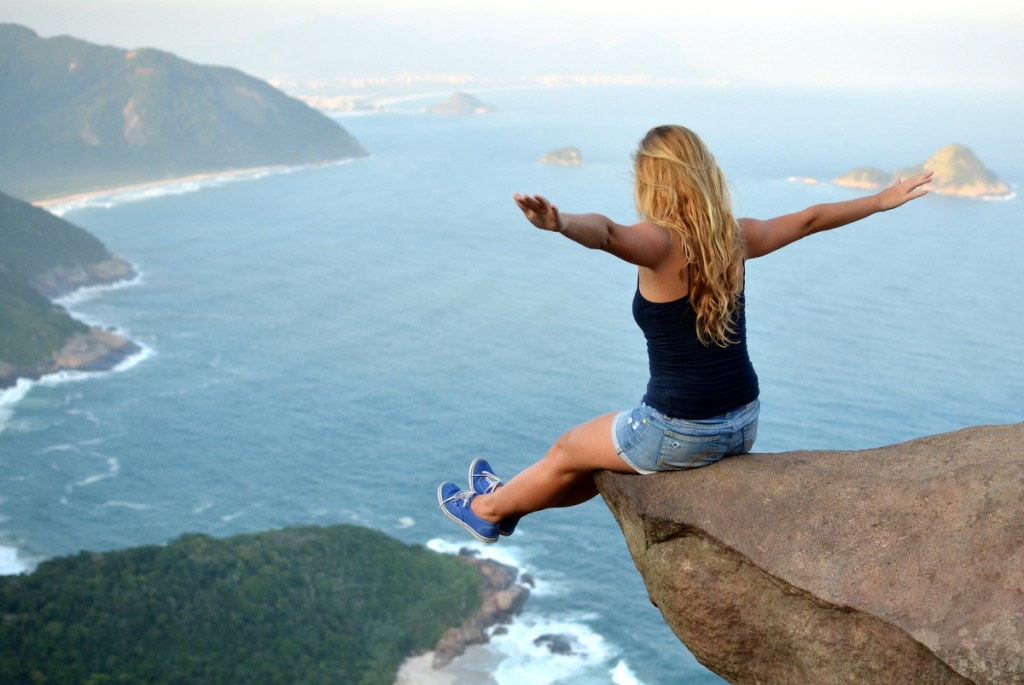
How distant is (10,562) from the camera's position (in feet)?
150

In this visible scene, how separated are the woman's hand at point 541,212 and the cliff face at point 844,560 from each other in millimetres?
1645

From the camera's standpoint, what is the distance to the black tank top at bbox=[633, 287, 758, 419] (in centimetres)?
482

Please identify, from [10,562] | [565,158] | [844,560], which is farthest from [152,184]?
[844,560]

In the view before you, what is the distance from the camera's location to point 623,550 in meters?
45.2

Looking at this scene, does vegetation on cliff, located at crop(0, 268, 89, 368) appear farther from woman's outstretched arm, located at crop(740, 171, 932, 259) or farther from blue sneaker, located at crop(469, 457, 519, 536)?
woman's outstretched arm, located at crop(740, 171, 932, 259)

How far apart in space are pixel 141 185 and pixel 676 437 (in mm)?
128785

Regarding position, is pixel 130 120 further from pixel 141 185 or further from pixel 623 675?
pixel 623 675

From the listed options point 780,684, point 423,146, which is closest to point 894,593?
point 780,684

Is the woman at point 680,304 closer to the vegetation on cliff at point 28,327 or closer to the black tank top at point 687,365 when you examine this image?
the black tank top at point 687,365

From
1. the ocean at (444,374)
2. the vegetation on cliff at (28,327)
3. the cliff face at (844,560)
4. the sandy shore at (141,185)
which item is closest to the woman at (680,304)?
the cliff face at (844,560)

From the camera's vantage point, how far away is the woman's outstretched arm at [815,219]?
203 inches

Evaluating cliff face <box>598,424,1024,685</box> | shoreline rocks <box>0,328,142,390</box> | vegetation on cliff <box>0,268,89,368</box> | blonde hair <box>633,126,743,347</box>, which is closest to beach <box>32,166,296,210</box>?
vegetation on cliff <box>0,268,89,368</box>

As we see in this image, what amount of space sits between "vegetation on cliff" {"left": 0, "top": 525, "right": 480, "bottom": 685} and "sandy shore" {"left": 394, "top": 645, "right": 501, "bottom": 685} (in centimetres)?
42

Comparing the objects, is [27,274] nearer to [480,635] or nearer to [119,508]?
[119,508]
